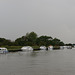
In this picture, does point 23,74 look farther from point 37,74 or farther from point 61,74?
point 61,74

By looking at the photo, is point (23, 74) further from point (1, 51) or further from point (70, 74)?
point (1, 51)

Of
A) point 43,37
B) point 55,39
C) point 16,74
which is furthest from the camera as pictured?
point 55,39

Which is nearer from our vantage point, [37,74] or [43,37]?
[37,74]

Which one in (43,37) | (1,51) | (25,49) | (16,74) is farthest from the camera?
(43,37)

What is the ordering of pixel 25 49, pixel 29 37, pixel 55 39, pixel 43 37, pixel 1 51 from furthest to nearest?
pixel 55 39
pixel 43 37
pixel 29 37
pixel 25 49
pixel 1 51

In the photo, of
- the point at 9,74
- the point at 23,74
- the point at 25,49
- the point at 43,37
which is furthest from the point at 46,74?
the point at 43,37

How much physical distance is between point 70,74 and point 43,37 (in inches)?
5825

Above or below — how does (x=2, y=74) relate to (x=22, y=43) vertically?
below

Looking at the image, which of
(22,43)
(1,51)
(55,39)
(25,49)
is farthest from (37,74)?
(55,39)

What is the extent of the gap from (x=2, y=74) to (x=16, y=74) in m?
1.31

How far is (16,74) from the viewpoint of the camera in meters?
16.7

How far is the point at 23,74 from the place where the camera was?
16766mm

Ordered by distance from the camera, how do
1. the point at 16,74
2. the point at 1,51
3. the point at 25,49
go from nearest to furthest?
1. the point at 16,74
2. the point at 1,51
3. the point at 25,49

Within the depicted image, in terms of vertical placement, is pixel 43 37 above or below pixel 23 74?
above
